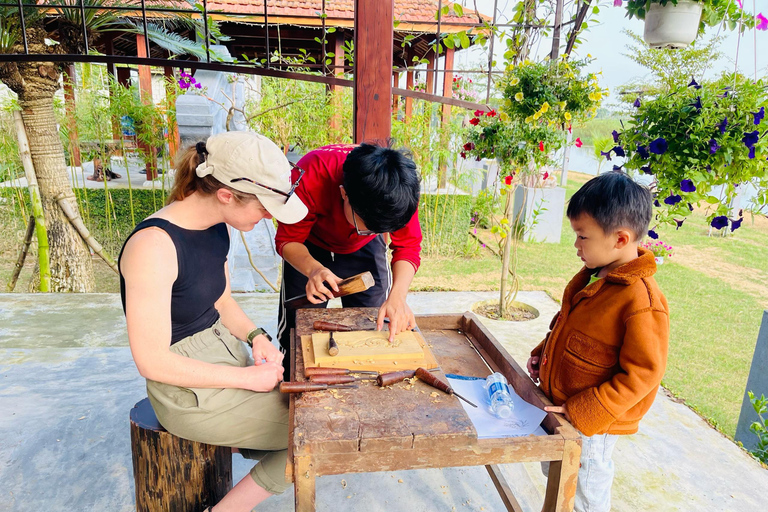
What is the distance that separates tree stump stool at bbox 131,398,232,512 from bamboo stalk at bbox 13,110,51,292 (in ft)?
12.9

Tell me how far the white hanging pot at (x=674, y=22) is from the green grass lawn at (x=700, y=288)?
6.98 feet

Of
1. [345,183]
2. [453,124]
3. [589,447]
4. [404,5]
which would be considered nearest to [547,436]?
[589,447]

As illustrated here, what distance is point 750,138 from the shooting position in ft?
6.84

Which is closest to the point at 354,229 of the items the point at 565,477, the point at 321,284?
the point at 321,284

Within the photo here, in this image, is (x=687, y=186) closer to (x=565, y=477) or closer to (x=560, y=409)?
(x=560, y=409)

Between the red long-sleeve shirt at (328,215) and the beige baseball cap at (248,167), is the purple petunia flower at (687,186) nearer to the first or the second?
the red long-sleeve shirt at (328,215)

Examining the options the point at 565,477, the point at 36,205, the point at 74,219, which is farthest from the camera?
the point at 74,219

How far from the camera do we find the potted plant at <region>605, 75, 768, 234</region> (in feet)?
6.92

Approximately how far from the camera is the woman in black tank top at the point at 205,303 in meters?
1.32

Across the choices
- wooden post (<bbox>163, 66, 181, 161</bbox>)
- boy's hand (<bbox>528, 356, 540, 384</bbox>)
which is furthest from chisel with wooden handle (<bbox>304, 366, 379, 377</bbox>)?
wooden post (<bbox>163, 66, 181, 161</bbox>)

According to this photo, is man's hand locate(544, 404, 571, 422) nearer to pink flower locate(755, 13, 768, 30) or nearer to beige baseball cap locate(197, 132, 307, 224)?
beige baseball cap locate(197, 132, 307, 224)

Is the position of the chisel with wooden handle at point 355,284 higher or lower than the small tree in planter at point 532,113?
lower

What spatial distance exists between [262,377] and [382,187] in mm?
703

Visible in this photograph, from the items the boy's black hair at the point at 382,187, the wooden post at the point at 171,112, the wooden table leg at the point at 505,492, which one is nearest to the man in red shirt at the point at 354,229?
the boy's black hair at the point at 382,187
